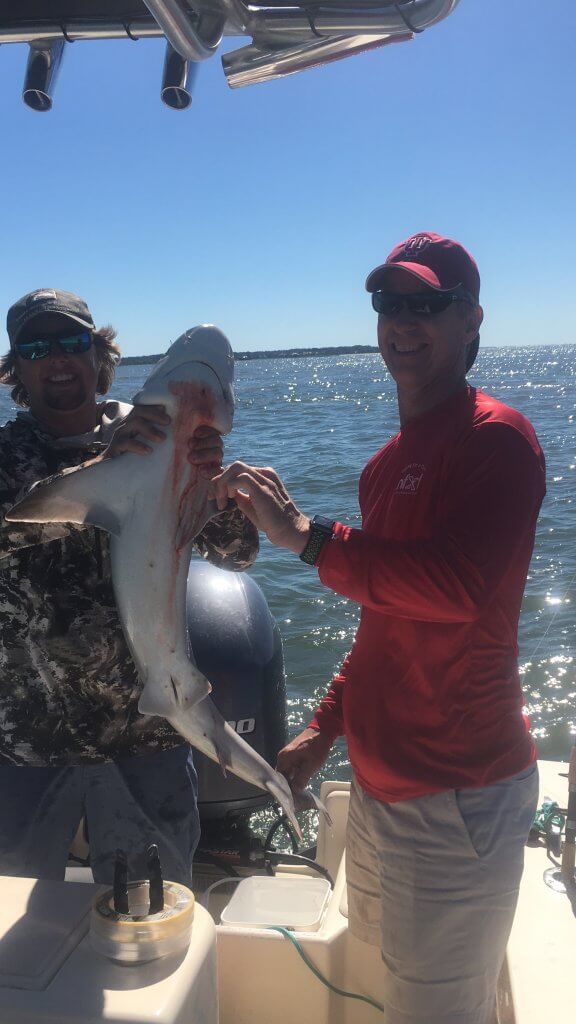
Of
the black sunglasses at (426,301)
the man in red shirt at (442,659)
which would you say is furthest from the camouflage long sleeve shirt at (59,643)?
the black sunglasses at (426,301)

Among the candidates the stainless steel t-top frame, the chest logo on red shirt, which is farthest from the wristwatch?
the stainless steel t-top frame

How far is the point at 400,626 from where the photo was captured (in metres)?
2.44

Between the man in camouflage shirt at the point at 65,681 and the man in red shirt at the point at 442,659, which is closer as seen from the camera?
the man in red shirt at the point at 442,659

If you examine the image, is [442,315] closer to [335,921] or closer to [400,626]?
[400,626]

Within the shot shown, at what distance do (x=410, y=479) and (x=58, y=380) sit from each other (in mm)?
1304

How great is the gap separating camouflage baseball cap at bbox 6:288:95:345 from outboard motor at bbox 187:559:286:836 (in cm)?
218

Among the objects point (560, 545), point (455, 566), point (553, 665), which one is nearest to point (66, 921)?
point (455, 566)

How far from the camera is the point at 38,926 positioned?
1.96 m

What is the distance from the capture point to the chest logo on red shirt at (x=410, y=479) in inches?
95.4

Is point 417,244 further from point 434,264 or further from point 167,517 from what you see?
point 167,517

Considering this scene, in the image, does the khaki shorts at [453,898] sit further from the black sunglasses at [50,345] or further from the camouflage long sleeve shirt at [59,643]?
the black sunglasses at [50,345]

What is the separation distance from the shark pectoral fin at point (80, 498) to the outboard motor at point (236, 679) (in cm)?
216

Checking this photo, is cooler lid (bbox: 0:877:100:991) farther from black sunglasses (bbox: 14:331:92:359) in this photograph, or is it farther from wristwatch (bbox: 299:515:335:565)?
black sunglasses (bbox: 14:331:92:359)

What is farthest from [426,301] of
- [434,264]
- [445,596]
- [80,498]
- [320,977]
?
[320,977]
